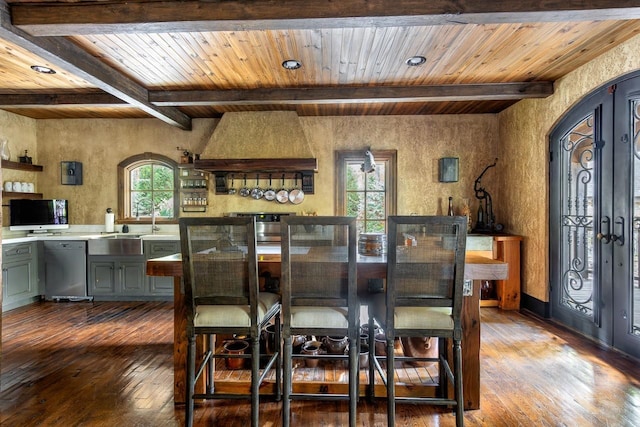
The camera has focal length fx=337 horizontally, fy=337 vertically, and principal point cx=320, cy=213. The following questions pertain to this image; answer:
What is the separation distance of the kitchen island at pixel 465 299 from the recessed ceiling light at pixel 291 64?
1987 mm

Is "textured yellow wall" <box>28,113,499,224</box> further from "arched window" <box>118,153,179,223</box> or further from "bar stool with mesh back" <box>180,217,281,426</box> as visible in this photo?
"bar stool with mesh back" <box>180,217,281,426</box>

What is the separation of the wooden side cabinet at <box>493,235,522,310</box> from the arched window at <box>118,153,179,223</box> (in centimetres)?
476

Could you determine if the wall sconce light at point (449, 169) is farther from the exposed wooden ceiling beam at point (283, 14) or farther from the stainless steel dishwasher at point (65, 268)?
the stainless steel dishwasher at point (65, 268)

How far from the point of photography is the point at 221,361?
2.63 m

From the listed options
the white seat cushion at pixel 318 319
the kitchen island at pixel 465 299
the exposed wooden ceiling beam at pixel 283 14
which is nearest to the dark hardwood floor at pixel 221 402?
the kitchen island at pixel 465 299

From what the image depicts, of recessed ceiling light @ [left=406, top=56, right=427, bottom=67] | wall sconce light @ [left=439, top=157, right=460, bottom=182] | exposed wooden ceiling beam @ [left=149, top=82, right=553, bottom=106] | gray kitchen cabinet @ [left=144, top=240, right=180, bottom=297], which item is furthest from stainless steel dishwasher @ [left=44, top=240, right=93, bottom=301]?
wall sconce light @ [left=439, top=157, right=460, bottom=182]

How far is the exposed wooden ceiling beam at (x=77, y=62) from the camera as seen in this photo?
7.79 feet

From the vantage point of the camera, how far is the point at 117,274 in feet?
15.2

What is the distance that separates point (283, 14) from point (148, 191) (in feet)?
13.5

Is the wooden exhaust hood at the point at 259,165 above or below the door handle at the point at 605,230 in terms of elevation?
above

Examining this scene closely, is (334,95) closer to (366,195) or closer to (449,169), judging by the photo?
(366,195)

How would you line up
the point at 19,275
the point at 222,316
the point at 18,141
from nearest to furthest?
the point at 222,316, the point at 19,275, the point at 18,141

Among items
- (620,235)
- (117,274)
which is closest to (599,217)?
(620,235)

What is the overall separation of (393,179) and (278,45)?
113 inches
